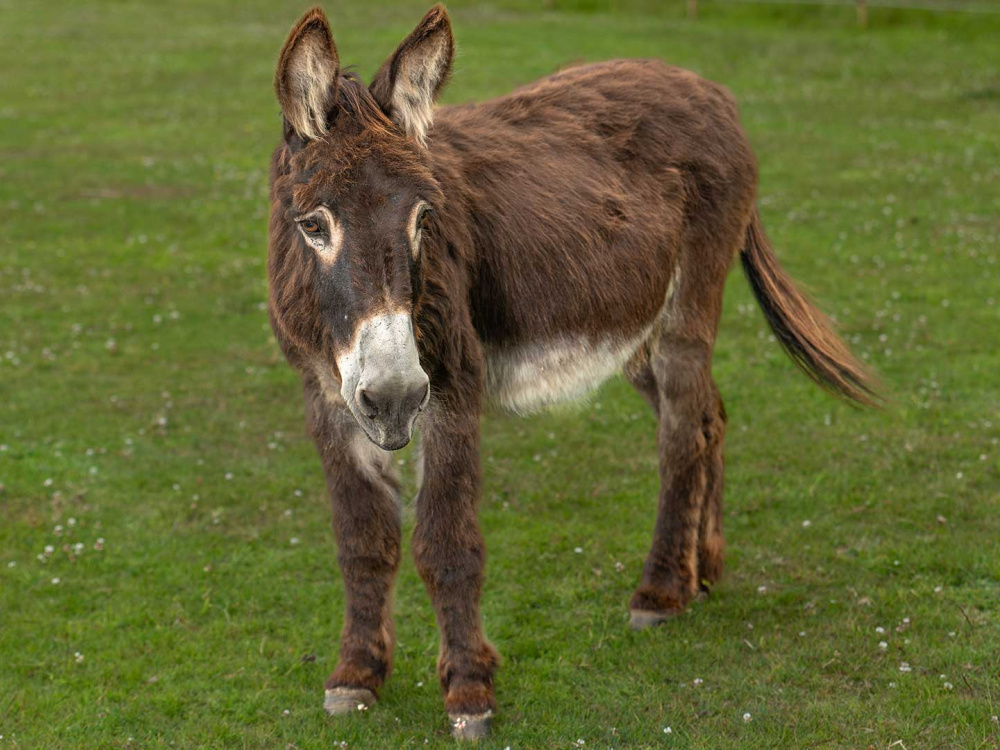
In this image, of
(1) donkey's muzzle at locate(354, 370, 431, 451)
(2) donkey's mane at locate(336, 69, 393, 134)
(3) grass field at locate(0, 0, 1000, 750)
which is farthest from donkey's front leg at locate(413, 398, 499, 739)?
(2) donkey's mane at locate(336, 69, 393, 134)

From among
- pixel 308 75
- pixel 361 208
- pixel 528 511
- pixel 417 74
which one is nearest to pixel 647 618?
pixel 528 511

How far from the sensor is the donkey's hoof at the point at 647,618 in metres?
5.74

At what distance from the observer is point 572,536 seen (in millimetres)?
6719

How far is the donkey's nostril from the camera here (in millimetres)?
3800

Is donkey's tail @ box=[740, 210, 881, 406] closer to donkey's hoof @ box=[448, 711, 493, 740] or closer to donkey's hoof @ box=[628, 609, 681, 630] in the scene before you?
donkey's hoof @ box=[628, 609, 681, 630]

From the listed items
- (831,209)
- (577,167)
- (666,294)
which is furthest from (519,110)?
(831,209)

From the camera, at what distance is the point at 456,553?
15.3 feet

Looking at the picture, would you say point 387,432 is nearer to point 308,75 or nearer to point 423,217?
point 423,217

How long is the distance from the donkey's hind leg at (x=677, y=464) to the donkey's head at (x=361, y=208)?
1932 millimetres

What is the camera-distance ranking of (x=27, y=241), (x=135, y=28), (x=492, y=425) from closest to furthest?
1. (x=492, y=425)
2. (x=27, y=241)
3. (x=135, y=28)

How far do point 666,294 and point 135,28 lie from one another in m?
22.5

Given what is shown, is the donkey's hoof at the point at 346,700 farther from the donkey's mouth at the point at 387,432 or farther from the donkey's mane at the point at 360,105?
the donkey's mane at the point at 360,105

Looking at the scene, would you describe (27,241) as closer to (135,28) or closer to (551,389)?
(551,389)

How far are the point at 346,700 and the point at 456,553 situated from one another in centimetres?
95
